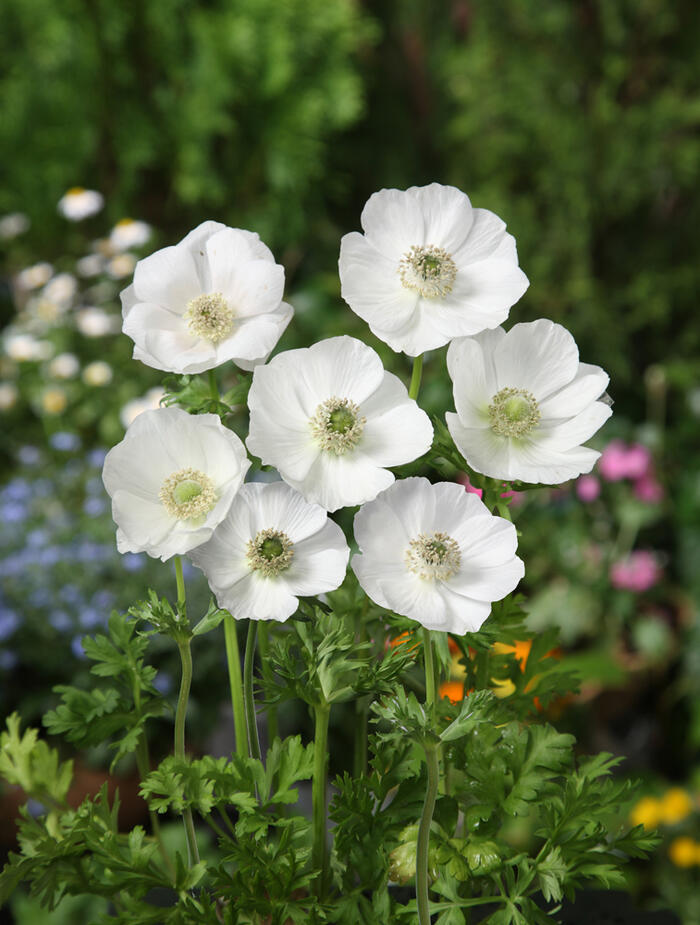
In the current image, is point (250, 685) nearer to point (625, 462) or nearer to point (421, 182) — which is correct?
point (625, 462)

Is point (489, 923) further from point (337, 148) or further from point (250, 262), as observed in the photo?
point (337, 148)

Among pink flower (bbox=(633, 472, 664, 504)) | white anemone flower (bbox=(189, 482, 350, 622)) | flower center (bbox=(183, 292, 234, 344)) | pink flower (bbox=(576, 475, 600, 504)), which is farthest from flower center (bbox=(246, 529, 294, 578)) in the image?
pink flower (bbox=(633, 472, 664, 504))

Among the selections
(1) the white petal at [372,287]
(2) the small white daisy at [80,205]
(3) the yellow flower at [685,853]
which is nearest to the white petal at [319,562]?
(1) the white petal at [372,287]

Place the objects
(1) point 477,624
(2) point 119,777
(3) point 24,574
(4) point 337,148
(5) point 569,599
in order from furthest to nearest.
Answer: (4) point 337,148 < (5) point 569,599 < (3) point 24,574 < (2) point 119,777 < (1) point 477,624

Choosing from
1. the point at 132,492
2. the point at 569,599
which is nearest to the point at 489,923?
the point at 132,492

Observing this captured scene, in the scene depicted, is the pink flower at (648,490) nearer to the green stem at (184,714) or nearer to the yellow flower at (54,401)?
the yellow flower at (54,401)

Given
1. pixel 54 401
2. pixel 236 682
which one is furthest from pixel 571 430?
pixel 54 401

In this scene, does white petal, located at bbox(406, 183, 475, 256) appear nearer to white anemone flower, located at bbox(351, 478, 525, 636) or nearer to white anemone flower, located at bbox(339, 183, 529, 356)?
white anemone flower, located at bbox(339, 183, 529, 356)
